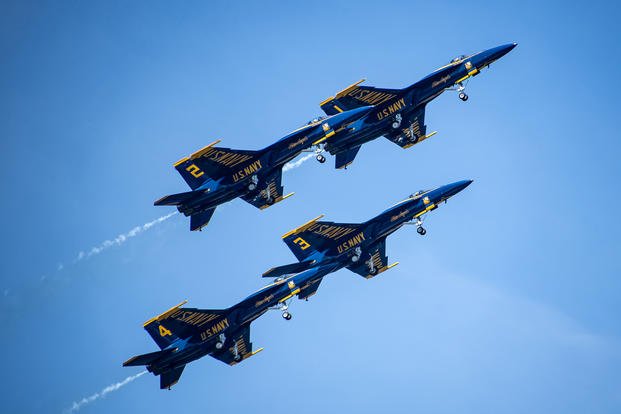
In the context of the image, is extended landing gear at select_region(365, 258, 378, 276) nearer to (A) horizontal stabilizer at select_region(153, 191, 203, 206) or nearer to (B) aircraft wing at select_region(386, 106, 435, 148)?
(B) aircraft wing at select_region(386, 106, 435, 148)

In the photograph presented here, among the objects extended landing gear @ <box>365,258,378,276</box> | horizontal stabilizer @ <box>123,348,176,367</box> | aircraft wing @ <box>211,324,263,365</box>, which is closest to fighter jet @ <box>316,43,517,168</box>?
extended landing gear @ <box>365,258,378,276</box>

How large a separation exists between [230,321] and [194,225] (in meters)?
7.51

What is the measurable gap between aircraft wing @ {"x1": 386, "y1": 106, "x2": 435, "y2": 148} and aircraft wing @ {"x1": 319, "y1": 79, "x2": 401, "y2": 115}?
2957 millimetres

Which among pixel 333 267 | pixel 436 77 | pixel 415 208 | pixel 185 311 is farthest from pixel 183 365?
pixel 436 77

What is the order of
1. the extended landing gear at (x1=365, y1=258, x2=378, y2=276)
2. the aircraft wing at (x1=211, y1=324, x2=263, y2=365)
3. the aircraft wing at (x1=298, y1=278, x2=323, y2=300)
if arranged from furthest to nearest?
the extended landing gear at (x1=365, y1=258, x2=378, y2=276), the aircraft wing at (x1=211, y1=324, x2=263, y2=365), the aircraft wing at (x1=298, y1=278, x2=323, y2=300)

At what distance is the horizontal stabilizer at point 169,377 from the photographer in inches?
4433

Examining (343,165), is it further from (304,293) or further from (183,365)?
(183,365)

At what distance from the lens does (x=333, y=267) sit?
11362 cm

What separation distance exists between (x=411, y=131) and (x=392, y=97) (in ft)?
11.8

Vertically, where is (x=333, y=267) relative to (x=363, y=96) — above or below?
below

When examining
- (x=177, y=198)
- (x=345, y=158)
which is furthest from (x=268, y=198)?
(x=177, y=198)

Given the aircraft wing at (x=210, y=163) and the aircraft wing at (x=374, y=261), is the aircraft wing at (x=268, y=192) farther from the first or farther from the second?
the aircraft wing at (x=374, y=261)

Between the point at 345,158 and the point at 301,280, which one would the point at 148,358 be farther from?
the point at 345,158

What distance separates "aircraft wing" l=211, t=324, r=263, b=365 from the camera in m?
114
